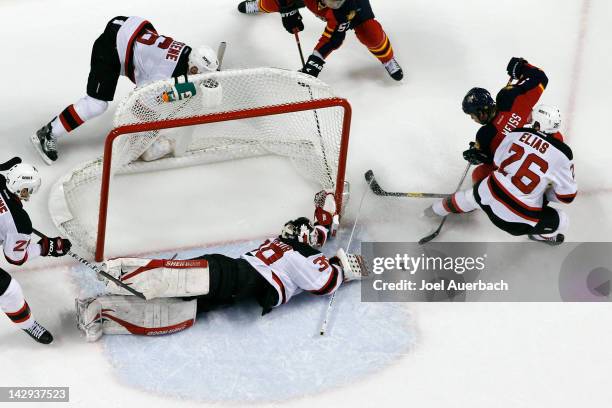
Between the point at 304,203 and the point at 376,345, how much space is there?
2.79ft

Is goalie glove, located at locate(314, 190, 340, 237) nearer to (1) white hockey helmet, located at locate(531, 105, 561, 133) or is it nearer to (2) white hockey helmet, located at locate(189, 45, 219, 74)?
(2) white hockey helmet, located at locate(189, 45, 219, 74)

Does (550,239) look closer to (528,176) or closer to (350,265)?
(528,176)

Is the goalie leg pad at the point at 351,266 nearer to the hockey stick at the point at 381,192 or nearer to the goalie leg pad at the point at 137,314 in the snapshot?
the hockey stick at the point at 381,192

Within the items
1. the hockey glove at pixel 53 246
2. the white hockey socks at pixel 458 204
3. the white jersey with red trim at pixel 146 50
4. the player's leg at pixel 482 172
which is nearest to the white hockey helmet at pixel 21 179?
the hockey glove at pixel 53 246

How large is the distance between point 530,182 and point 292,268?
105 centimetres

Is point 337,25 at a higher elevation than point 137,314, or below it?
higher

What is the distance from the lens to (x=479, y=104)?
3.65 metres

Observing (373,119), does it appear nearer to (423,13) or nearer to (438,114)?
(438,114)

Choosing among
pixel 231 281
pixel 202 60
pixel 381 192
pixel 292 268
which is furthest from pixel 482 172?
pixel 202 60

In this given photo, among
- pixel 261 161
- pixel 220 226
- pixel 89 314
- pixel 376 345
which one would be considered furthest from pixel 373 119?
pixel 89 314

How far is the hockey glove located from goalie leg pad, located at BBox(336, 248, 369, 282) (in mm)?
1151

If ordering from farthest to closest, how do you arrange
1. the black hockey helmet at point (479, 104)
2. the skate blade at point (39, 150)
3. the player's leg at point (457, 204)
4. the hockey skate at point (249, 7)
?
the hockey skate at point (249, 7) → the skate blade at point (39, 150) → the player's leg at point (457, 204) → the black hockey helmet at point (479, 104)

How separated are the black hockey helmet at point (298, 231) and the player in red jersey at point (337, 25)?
980 millimetres

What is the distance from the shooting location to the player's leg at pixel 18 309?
3.29m
